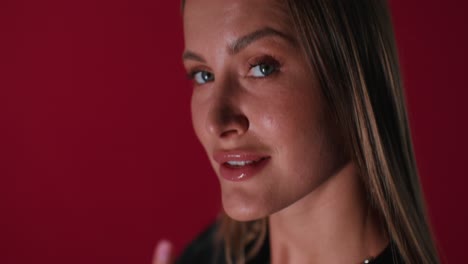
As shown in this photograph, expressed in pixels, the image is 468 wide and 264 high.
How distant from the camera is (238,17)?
3.20ft

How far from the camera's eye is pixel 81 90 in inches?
74.2

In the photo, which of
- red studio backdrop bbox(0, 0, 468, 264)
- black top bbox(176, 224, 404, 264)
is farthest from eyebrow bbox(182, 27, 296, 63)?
red studio backdrop bbox(0, 0, 468, 264)

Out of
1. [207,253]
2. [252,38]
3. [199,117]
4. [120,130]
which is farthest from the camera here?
[120,130]

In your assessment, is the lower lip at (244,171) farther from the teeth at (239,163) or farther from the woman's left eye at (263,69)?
the woman's left eye at (263,69)

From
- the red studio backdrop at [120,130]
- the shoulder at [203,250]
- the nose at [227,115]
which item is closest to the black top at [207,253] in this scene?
the shoulder at [203,250]

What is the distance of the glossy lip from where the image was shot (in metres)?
1.03

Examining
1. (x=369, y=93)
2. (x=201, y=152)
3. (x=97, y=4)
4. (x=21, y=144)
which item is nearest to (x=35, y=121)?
(x=21, y=144)

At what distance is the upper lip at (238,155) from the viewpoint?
3.37 feet

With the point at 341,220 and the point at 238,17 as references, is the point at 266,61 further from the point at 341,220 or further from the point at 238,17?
the point at 341,220

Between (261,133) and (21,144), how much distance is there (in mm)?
1327

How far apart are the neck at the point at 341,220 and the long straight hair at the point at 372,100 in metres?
0.04

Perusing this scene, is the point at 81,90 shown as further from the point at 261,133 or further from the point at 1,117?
the point at 261,133

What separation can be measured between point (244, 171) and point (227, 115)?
0.14 metres

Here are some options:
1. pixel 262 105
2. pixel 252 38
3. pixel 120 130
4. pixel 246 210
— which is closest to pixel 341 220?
pixel 246 210
